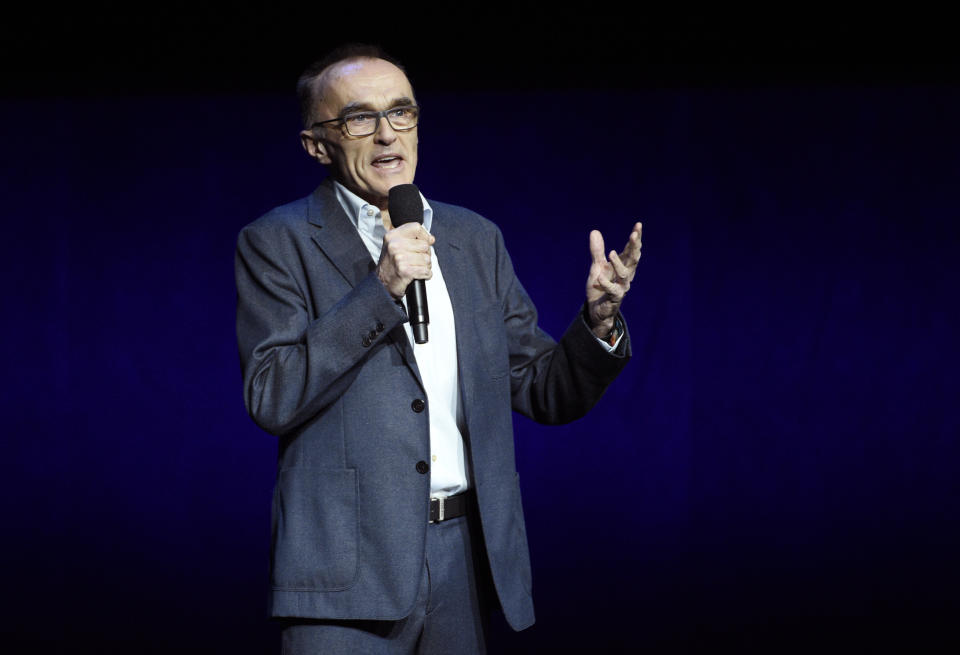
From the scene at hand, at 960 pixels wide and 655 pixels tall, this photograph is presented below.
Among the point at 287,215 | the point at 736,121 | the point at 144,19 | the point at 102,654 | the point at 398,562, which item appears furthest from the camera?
the point at 736,121

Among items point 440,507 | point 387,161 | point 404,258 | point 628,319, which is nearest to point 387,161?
point 387,161

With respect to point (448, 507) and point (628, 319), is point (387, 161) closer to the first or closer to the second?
point (448, 507)

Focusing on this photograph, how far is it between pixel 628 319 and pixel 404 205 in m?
2.48

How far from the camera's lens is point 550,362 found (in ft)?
5.84

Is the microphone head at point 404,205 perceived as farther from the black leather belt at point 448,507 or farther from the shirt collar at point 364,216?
the black leather belt at point 448,507

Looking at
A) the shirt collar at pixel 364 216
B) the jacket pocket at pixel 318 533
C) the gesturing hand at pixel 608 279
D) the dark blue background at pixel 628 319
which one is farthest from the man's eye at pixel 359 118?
the dark blue background at pixel 628 319

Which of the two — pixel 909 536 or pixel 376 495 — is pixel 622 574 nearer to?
pixel 909 536

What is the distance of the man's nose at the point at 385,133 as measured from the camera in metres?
1.63

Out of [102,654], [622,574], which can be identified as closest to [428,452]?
[102,654]

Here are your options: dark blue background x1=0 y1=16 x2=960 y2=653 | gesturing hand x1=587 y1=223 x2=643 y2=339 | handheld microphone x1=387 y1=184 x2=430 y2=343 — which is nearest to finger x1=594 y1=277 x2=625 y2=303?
gesturing hand x1=587 y1=223 x2=643 y2=339

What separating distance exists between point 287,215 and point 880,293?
2.89 meters

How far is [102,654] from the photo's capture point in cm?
322

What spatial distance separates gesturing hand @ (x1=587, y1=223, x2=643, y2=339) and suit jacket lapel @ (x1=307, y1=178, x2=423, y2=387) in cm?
31

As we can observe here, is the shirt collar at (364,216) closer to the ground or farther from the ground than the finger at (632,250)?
farther from the ground
